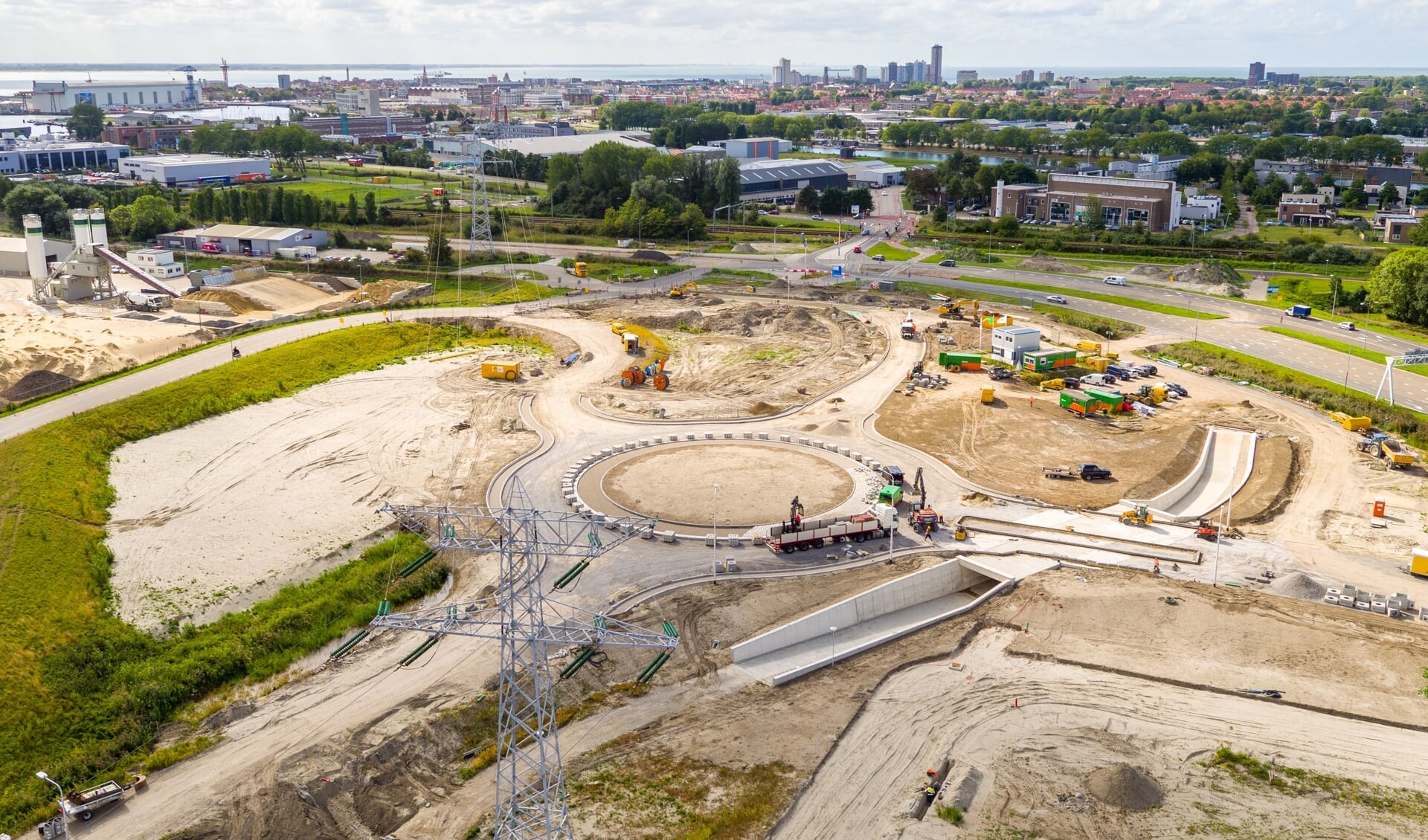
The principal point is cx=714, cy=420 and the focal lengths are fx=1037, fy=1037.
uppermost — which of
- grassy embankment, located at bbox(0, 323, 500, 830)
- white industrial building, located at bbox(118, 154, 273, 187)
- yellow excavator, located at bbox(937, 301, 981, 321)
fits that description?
white industrial building, located at bbox(118, 154, 273, 187)

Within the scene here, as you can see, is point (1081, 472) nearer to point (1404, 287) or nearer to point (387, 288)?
point (1404, 287)

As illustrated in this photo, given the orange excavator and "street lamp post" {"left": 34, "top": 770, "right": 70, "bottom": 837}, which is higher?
the orange excavator

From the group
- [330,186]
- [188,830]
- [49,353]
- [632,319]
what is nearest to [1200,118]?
[330,186]

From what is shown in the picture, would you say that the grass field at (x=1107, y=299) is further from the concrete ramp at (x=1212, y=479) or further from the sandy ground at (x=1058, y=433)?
the concrete ramp at (x=1212, y=479)

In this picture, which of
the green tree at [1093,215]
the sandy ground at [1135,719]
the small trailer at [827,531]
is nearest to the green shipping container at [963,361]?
the small trailer at [827,531]

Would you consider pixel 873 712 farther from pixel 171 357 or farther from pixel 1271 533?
pixel 171 357

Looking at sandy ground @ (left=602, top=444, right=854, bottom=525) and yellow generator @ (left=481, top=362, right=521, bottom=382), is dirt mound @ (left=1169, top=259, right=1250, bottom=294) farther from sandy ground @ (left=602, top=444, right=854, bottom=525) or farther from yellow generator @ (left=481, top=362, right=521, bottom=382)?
yellow generator @ (left=481, top=362, right=521, bottom=382)

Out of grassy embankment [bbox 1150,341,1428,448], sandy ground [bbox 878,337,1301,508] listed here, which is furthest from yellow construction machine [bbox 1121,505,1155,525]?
grassy embankment [bbox 1150,341,1428,448]
